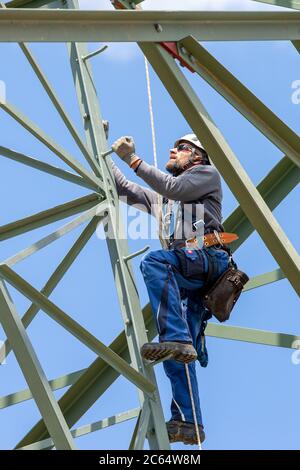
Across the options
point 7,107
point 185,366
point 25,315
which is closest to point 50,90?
point 7,107

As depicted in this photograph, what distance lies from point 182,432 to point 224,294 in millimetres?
1213

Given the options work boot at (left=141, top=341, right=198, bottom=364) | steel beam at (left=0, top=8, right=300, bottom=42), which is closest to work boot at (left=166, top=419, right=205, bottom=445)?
work boot at (left=141, top=341, right=198, bottom=364)

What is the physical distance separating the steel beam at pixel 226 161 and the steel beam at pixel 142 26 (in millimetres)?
173

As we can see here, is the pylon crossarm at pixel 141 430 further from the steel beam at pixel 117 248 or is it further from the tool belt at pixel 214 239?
the tool belt at pixel 214 239

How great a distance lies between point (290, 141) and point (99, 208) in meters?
2.75

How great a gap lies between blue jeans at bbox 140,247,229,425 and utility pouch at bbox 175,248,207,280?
0.02 metres

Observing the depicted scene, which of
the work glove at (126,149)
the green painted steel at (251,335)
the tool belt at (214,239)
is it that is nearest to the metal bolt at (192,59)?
the work glove at (126,149)

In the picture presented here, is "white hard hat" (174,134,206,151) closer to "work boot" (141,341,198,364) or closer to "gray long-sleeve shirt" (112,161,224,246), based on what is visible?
"gray long-sleeve shirt" (112,161,224,246)

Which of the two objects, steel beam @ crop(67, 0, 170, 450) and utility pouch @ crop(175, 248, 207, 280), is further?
utility pouch @ crop(175, 248, 207, 280)

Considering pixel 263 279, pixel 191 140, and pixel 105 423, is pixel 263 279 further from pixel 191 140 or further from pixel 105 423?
pixel 105 423

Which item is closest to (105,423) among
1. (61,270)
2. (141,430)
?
(141,430)

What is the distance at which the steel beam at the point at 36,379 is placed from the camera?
8156 millimetres

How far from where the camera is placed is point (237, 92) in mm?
7562

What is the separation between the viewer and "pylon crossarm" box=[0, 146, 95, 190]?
33.0 ft
